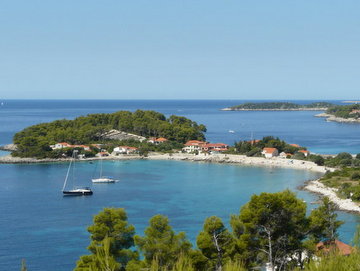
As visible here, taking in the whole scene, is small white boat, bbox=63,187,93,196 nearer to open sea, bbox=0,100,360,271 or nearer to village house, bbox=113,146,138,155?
open sea, bbox=0,100,360,271

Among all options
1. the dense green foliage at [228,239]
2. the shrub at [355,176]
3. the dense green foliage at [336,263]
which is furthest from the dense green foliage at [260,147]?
the dense green foliage at [336,263]

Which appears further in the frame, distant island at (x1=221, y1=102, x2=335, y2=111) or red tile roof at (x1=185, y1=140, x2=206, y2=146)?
distant island at (x1=221, y1=102, x2=335, y2=111)

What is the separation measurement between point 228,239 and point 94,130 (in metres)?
36.4

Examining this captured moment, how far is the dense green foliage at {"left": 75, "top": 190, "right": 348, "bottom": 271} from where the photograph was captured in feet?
35.8

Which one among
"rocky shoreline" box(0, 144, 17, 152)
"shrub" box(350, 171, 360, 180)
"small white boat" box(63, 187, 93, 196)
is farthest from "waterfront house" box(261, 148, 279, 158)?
"rocky shoreline" box(0, 144, 17, 152)

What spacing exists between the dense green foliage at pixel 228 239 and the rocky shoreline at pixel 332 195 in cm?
1080

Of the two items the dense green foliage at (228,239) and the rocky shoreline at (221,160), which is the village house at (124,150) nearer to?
the rocky shoreline at (221,160)

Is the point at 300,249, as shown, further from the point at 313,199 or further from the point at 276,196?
the point at 313,199

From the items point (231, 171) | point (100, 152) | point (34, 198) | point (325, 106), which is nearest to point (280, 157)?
point (231, 171)

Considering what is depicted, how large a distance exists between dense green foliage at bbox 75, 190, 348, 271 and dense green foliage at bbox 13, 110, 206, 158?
29662 mm

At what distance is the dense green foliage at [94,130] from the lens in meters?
40.7

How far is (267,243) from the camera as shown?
38.5 feet

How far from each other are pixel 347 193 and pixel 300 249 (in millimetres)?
13833

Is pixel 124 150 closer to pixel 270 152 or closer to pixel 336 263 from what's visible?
pixel 270 152
